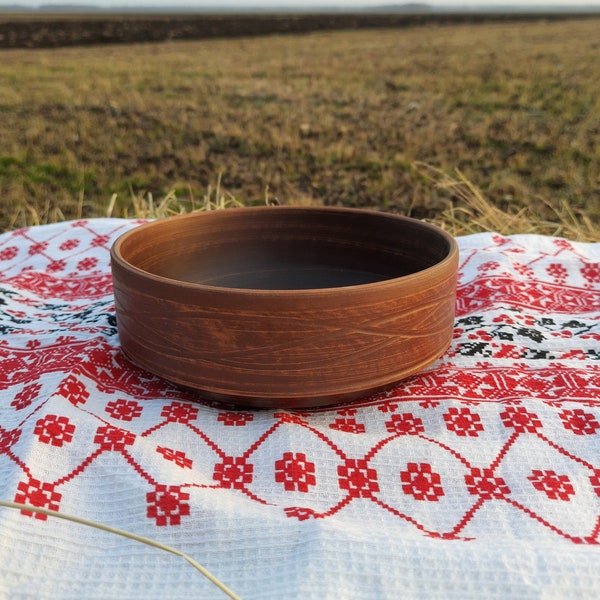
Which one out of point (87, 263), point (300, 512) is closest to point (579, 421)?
point (300, 512)

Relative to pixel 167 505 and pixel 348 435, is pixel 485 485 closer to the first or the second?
pixel 348 435

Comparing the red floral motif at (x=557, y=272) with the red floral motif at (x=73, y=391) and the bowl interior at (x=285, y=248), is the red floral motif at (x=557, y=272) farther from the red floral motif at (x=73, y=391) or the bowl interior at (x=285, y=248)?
the red floral motif at (x=73, y=391)

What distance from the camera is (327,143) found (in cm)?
490

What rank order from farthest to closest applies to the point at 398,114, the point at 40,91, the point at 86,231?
the point at 40,91, the point at 398,114, the point at 86,231

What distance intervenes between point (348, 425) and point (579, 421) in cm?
33

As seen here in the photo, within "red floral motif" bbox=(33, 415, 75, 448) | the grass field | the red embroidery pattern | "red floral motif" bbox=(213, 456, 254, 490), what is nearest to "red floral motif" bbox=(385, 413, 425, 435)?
the red embroidery pattern

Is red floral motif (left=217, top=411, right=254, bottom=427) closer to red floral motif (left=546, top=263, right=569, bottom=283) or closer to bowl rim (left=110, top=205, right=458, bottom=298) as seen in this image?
bowl rim (left=110, top=205, right=458, bottom=298)

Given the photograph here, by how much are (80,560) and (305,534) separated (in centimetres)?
24

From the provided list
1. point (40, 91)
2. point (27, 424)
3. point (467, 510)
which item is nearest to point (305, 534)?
point (467, 510)

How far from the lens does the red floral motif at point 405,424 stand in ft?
3.10

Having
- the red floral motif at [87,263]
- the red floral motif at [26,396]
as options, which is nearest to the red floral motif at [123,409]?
the red floral motif at [26,396]

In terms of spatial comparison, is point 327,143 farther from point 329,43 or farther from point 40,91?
point 329,43

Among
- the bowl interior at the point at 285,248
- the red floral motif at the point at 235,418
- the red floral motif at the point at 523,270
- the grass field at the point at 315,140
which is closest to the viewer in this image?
the red floral motif at the point at 235,418

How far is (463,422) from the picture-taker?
0.96 m
